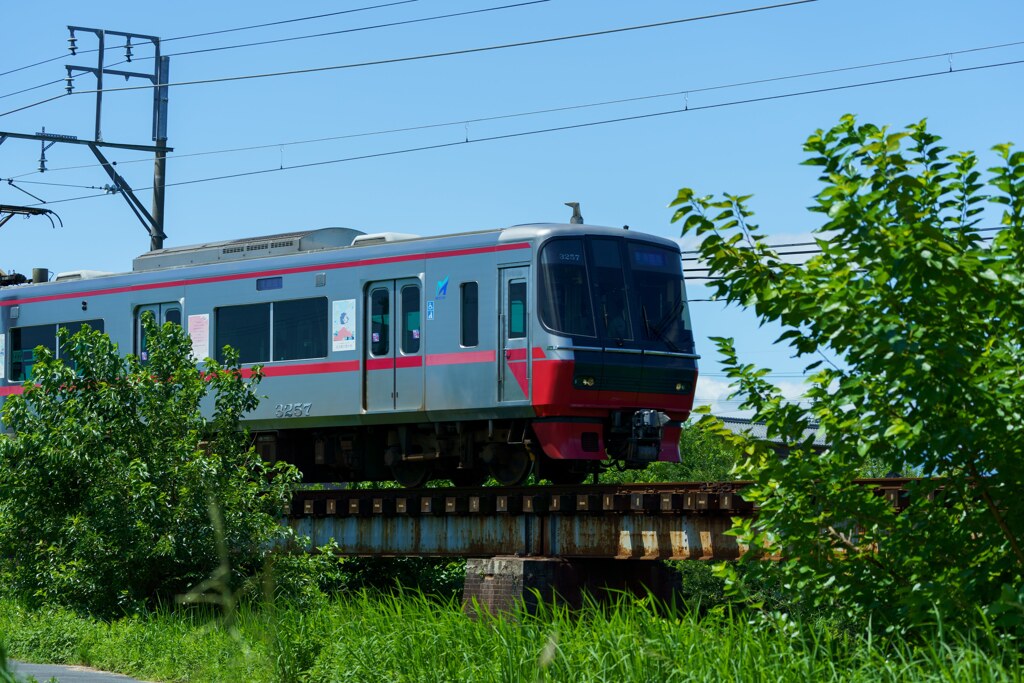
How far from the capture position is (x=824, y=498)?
7.38m

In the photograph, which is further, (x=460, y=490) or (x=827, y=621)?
(x=460, y=490)

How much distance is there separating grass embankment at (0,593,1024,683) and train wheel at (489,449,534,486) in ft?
17.3

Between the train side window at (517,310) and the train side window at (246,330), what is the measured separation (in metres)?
3.96

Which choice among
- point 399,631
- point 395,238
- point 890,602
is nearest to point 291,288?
point 395,238

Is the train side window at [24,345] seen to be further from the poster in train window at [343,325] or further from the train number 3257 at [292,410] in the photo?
the poster in train window at [343,325]

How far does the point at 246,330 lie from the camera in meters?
18.5

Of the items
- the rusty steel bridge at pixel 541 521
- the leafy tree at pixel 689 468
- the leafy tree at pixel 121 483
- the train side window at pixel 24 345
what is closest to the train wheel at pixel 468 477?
the rusty steel bridge at pixel 541 521

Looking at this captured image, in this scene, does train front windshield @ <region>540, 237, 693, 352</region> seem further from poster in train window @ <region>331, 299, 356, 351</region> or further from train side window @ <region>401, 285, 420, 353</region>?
poster in train window @ <region>331, 299, 356, 351</region>

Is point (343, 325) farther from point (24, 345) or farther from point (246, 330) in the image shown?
point (24, 345)

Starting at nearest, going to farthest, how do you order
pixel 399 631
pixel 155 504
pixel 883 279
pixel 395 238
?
pixel 883 279, pixel 399 631, pixel 155 504, pixel 395 238

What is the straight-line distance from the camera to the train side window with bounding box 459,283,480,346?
16.3 m

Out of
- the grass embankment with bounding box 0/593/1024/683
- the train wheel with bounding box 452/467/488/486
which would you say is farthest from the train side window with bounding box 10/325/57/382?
the grass embankment with bounding box 0/593/1024/683

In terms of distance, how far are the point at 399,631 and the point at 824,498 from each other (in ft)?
10.4

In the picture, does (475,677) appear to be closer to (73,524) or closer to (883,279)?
(883,279)
